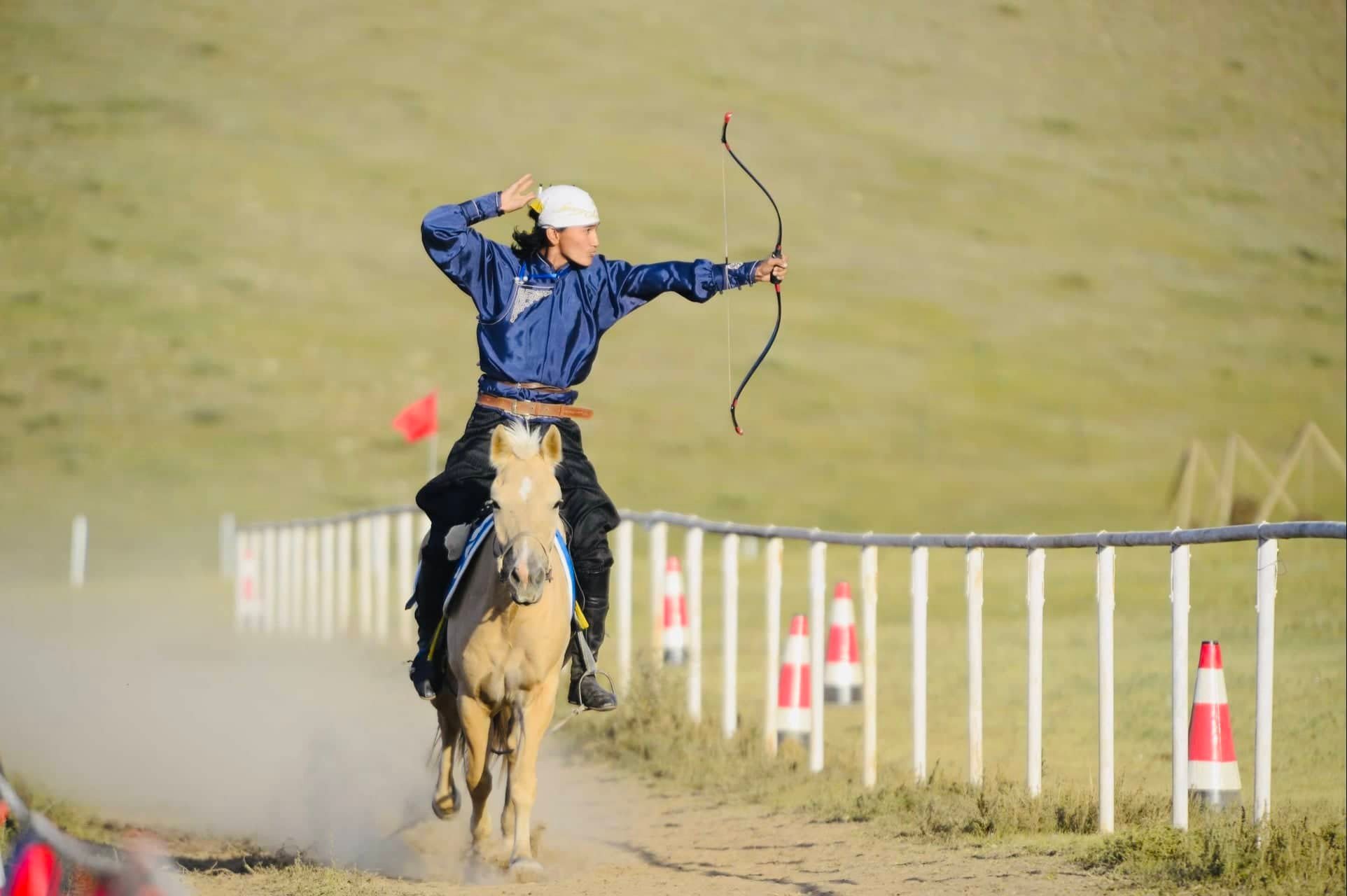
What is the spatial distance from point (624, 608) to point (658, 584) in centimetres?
32

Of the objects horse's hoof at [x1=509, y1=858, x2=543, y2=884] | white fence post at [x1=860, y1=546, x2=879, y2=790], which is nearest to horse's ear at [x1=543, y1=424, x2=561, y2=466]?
horse's hoof at [x1=509, y1=858, x2=543, y2=884]

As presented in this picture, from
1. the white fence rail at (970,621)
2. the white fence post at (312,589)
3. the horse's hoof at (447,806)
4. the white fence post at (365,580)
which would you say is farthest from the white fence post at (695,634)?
the white fence post at (312,589)

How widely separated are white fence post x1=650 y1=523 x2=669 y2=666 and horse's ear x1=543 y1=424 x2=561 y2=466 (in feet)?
21.7

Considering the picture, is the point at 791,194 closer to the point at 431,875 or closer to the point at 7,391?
the point at 7,391

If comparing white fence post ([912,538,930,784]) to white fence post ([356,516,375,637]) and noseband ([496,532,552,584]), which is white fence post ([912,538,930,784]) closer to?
noseband ([496,532,552,584])

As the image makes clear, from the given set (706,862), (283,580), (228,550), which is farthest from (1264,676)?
(228,550)

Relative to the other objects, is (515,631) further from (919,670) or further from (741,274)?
A: (919,670)

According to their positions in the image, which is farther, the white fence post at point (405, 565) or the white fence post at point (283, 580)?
the white fence post at point (283, 580)

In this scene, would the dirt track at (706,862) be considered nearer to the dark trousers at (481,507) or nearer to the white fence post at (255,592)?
the dark trousers at (481,507)

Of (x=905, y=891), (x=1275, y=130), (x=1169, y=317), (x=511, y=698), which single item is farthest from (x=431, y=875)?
(x=1275, y=130)

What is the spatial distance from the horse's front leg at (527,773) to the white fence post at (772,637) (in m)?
3.91

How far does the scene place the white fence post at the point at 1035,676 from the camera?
31.2 feet

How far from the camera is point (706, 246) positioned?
60531 millimetres

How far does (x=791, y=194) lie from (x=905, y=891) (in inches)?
2366
